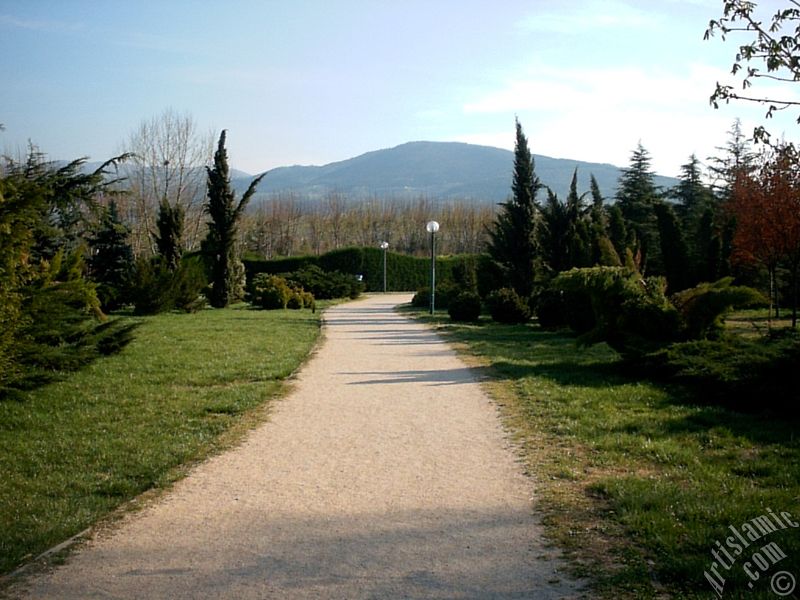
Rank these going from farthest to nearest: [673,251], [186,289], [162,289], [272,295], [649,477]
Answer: [272,295] → [186,289] → [162,289] → [673,251] → [649,477]

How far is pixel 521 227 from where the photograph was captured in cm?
2641

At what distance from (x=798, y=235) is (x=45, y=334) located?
65.6ft

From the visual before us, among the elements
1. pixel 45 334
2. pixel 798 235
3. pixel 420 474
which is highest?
pixel 798 235

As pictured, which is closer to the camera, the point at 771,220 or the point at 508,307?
the point at 771,220

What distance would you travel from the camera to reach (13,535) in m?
5.01

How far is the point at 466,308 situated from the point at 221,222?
42.7 feet

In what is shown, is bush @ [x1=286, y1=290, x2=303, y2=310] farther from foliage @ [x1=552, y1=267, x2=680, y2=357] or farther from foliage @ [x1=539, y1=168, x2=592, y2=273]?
foliage @ [x1=552, y1=267, x2=680, y2=357]

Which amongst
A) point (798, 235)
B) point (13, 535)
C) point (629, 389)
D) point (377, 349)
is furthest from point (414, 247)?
point (13, 535)

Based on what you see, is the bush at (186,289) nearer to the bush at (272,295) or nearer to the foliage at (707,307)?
the bush at (272,295)

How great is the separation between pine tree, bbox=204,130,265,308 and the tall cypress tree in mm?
11394

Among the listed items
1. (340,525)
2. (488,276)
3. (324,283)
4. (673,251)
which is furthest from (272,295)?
(340,525)

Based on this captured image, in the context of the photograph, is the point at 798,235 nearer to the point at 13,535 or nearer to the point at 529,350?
the point at 529,350

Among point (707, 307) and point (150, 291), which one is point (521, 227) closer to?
point (150, 291)

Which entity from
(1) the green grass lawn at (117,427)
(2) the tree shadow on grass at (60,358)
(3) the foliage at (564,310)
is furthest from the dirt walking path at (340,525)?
(3) the foliage at (564,310)
